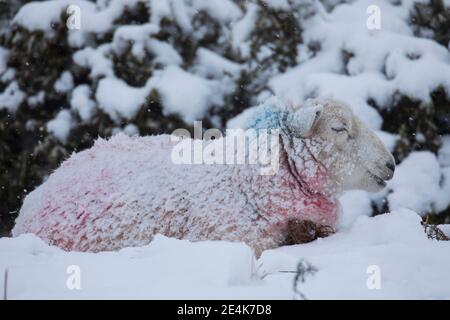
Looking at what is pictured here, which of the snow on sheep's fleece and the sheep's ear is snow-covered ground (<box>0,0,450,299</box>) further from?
the sheep's ear

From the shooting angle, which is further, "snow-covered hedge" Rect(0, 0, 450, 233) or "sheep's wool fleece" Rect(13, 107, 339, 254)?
"snow-covered hedge" Rect(0, 0, 450, 233)

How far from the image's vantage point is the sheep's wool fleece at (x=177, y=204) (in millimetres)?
2980

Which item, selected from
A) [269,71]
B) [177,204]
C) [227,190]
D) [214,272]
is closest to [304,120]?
[227,190]

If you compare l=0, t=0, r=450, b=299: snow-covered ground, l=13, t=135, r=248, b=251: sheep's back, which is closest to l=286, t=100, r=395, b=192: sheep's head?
l=0, t=0, r=450, b=299: snow-covered ground

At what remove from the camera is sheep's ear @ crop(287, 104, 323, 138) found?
3.12 metres

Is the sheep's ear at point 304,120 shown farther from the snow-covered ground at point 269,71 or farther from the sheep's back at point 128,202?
the snow-covered ground at point 269,71

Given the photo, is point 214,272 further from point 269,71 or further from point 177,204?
point 269,71

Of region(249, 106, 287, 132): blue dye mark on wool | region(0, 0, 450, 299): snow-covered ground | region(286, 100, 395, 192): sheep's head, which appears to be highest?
region(0, 0, 450, 299): snow-covered ground

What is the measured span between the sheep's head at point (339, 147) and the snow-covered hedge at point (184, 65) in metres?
2.17

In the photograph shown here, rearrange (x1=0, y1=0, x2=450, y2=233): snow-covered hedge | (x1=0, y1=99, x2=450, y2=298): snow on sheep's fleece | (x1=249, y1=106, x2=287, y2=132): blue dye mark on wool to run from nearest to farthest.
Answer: (x1=0, y1=99, x2=450, y2=298): snow on sheep's fleece < (x1=249, y1=106, x2=287, y2=132): blue dye mark on wool < (x1=0, y1=0, x2=450, y2=233): snow-covered hedge

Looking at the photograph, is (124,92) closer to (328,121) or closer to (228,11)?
(228,11)

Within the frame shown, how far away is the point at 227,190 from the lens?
10.1 ft

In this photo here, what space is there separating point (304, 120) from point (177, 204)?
3.02ft

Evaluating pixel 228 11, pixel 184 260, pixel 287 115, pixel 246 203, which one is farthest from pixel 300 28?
pixel 184 260
